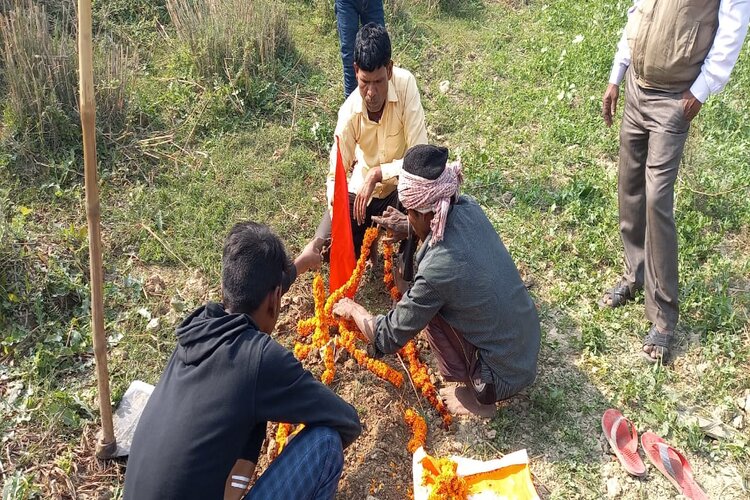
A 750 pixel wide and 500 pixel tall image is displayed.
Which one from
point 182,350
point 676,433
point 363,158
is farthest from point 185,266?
point 676,433

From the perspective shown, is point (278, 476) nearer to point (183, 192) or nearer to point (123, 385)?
point (123, 385)

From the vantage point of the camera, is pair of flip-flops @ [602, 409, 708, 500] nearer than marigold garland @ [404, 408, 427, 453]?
Yes

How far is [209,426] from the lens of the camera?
2150 mm

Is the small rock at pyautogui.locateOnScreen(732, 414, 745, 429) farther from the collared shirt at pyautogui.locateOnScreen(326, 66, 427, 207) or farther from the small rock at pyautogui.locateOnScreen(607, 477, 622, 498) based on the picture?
the collared shirt at pyautogui.locateOnScreen(326, 66, 427, 207)

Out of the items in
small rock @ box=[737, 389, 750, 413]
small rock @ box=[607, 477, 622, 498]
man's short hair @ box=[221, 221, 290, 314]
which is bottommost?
small rock @ box=[607, 477, 622, 498]

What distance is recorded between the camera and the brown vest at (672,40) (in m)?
3.24

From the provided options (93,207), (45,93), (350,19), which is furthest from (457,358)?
(45,93)

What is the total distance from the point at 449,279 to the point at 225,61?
3.78 m

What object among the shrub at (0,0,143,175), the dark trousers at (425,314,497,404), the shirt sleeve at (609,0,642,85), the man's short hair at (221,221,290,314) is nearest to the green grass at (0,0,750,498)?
the shrub at (0,0,143,175)

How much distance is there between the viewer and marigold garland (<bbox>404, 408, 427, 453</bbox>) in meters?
3.20

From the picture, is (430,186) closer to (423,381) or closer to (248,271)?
(248,271)

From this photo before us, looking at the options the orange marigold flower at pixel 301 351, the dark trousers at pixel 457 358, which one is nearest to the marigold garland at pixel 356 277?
the orange marigold flower at pixel 301 351

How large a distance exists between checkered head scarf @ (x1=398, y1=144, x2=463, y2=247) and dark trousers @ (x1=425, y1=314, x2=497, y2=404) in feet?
1.90

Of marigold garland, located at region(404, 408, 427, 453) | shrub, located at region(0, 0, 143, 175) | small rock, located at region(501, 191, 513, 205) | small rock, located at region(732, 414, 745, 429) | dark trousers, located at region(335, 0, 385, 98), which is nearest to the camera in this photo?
marigold garland, located at region(404, 408, 427, 453)
